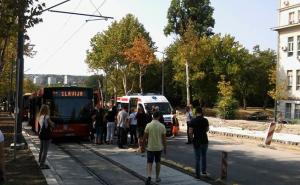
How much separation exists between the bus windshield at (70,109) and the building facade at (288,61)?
35.6 m

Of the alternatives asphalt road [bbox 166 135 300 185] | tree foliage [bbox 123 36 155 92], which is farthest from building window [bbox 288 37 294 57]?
asphalt road [bbox 166 135 300 185]

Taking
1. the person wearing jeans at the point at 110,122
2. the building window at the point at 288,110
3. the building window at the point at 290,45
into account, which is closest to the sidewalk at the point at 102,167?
the person wearing jeans at the point at 110,122

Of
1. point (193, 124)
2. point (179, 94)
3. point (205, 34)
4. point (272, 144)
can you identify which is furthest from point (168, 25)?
point (193, 124)

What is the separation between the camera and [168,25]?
76750mm

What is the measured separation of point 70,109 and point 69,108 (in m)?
0.07

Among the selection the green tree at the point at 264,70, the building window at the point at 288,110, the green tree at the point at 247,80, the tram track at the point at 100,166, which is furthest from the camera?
the green tree at the point at 264,70

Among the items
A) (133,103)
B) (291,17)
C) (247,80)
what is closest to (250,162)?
(133,103)

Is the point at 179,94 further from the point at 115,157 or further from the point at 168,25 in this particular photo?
the point at 115,157

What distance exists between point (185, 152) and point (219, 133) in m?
11.8

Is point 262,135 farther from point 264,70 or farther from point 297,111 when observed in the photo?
point 264,70

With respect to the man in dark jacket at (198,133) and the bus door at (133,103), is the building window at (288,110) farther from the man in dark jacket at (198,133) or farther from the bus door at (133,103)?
the man in dark jacket at (198,133)

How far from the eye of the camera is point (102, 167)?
1644cm

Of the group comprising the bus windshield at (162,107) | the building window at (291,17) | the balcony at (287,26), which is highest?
the building window at (291,17)

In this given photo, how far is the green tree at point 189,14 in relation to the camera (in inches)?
2977
